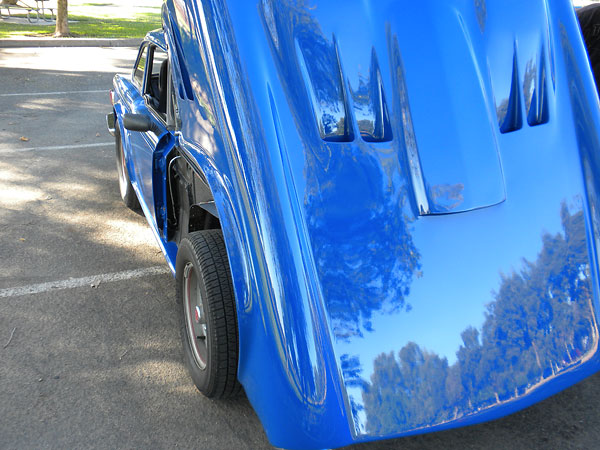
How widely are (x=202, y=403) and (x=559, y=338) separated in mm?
1656

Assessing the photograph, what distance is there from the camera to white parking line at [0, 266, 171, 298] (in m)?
3.71

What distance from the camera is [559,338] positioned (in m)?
2.16

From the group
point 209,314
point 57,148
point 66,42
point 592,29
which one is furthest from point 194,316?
point 66,42

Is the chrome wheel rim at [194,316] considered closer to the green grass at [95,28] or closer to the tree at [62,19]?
the green grass at [95,28]

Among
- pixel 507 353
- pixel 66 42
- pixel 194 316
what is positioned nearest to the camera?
pixel 507 353

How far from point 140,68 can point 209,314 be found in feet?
9.46

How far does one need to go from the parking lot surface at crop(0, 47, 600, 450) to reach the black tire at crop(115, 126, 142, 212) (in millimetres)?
100

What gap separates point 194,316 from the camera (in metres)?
2.88

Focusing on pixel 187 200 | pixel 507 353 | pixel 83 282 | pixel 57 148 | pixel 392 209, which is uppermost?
pixel 57 148

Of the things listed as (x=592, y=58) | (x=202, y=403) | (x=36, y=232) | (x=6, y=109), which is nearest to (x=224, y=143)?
(x=202, y=403)

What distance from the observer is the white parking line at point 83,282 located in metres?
3.71

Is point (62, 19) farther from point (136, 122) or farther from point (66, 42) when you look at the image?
point (136, 122)

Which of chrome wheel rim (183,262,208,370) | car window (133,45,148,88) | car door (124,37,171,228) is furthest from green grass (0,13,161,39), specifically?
chrome wheel rim (183,262,208,370)

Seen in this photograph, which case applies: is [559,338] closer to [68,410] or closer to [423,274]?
[423,274]
